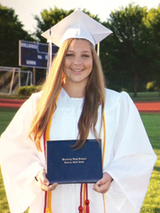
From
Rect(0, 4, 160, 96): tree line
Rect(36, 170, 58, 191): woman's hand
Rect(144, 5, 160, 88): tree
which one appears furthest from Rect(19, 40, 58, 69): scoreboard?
Rect(36, 170, 58, 191): woman's hand

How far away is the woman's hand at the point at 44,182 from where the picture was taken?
1.99 metres

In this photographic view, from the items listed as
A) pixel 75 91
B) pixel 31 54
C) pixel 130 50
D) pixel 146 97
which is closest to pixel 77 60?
pixel 75 91

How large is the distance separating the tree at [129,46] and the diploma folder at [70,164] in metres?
32.9

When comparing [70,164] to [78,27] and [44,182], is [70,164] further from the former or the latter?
[78,27]

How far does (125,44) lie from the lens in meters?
36.2

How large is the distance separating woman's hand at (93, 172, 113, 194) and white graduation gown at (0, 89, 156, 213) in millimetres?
64

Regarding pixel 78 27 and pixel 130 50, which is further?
pixel 130 50

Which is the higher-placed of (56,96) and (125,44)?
(125,44)

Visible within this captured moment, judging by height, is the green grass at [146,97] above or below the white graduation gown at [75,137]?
below

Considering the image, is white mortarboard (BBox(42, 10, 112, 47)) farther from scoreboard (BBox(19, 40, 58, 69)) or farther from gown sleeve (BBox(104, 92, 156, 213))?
scoreboard (BBox(19, 40, 58, 69))

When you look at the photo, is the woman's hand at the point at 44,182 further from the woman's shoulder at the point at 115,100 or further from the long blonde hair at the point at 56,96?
the woman's shoulder at the point at 115,100

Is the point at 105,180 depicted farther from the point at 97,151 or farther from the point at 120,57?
the point at 120,57

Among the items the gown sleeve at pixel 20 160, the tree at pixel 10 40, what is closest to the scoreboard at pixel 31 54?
the tree at pixel 10 40

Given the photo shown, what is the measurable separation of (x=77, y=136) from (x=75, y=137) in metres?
0.05
